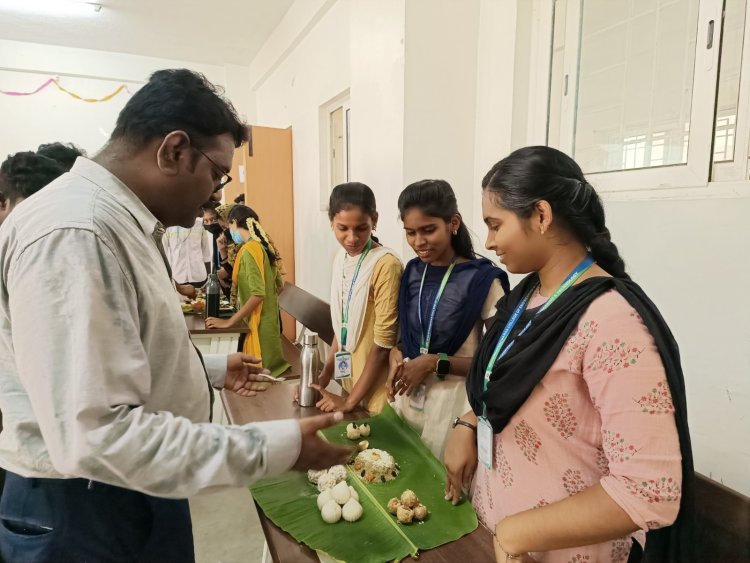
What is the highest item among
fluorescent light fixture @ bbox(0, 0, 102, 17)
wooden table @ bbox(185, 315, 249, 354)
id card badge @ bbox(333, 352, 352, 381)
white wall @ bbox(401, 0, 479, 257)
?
fluorescent light fixture @ bbox(0, 0, 102, 17)

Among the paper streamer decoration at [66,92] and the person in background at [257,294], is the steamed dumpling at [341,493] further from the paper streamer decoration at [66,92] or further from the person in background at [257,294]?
the paper streamer decoration at [66,92]

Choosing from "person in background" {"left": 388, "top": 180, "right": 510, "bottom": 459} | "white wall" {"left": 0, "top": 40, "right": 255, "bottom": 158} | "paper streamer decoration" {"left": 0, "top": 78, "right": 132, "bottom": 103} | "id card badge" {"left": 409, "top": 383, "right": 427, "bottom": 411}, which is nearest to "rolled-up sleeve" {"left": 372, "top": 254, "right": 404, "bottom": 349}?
"person in background" {"left": 388, "top": 180, "right": 510, "bottom": 459}

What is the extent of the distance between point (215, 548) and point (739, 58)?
2.89 meters

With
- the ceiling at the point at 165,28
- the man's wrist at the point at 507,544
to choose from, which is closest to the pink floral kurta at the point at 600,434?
the man's wrist at the point at 507,544

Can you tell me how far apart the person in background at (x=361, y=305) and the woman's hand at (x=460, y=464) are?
0.53 meters

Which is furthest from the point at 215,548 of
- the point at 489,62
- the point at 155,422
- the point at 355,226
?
the point at 489,62

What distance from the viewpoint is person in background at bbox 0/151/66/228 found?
1.60 metres

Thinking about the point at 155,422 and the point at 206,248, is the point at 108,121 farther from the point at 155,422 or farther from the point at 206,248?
the point at 155,422

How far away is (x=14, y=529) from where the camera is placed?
32.9 inches

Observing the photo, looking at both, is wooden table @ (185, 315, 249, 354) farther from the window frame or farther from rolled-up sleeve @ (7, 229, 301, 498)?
the window frame

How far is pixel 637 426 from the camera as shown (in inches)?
27.3

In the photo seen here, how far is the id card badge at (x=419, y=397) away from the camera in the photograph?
147 cm

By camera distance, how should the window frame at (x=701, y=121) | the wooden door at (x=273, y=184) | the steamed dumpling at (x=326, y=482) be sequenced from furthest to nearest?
the wooden door at (x=273, y=184), the window frame at (x=701, y=121), the steamed dumpling at (x=326, y=482)

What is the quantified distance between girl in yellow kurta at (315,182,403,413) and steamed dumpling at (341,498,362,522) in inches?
21.6
